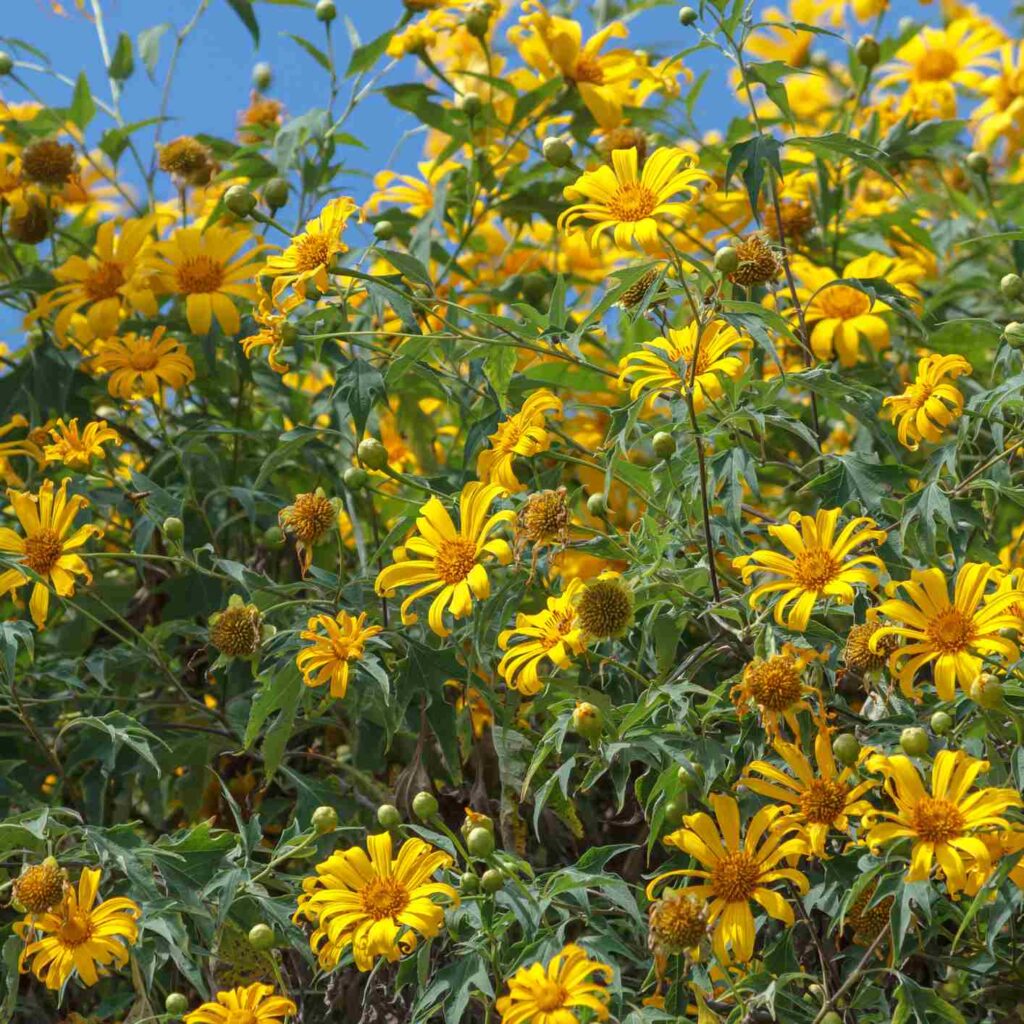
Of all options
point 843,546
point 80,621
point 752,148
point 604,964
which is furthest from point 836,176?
point 604,964

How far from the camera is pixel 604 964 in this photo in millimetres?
1551

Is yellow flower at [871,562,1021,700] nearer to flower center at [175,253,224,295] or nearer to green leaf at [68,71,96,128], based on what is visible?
flower center at [175,253,224,295]

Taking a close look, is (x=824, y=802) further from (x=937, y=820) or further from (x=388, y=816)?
(x=388, y=816)

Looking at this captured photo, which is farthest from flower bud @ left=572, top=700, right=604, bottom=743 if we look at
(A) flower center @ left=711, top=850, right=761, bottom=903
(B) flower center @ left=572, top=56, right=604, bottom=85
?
(B) flower center @ left=572, top=56, right=604, bottom=85

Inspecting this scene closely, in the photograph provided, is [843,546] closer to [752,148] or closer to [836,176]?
[752,148]

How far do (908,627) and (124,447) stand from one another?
1804 millimetres

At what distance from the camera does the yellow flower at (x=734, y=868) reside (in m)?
1.61

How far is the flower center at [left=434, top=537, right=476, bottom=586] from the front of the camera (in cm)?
180

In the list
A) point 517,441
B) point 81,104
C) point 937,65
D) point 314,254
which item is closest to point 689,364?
point 517,441

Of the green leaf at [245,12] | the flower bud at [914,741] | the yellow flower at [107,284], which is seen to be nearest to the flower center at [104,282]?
the yellow flower at [107,284]

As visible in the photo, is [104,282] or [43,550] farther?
[104,282]

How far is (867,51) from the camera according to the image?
273cm

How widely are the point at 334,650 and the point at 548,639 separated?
23 centimetres

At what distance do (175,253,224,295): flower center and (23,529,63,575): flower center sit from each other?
Result: 553 millimetres
